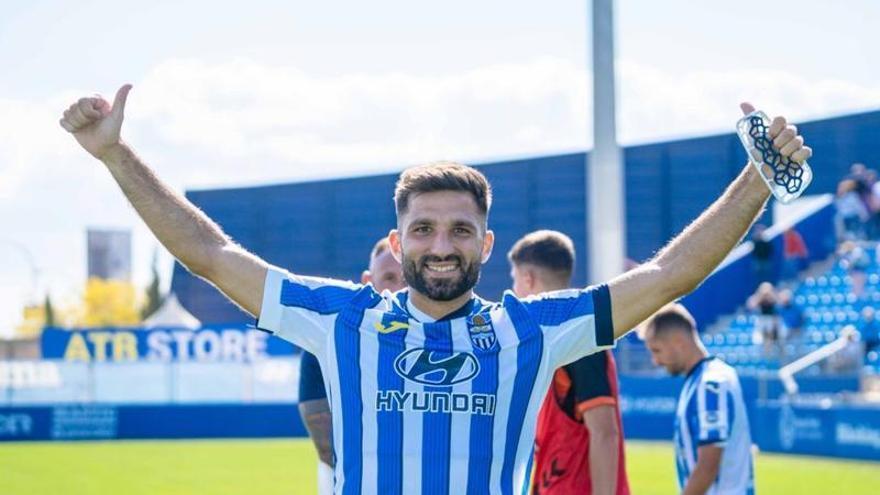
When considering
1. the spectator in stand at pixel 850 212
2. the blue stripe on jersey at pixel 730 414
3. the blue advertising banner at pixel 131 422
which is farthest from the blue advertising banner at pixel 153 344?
the blue stripe on jersey at pixel 730 414

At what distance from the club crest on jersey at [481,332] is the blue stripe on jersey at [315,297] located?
347mm

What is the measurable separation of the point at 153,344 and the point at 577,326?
31378 millimetres

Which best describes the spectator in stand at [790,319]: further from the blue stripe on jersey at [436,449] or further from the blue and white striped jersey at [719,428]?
the blue stripe on jersey at [436,449]

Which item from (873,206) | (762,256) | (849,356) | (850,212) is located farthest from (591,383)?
(762,256)

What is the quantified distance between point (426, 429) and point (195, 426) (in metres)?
28.6

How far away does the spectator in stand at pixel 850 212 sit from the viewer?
26734 millimetres

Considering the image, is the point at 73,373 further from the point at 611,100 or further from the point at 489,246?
the point at 489,246

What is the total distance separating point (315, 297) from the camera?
4.15 metres

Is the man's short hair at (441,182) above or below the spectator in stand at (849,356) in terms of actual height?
above

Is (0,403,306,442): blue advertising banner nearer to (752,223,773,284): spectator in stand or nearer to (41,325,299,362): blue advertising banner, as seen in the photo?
(41,325,299,362): blue advertising banner

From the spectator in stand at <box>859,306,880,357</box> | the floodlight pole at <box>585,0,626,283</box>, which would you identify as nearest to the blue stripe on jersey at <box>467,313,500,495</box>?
the floodlight pole at <box>585,0,626,283</box>

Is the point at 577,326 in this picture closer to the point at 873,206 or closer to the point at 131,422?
the point at 873,206

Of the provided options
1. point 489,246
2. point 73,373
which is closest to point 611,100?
point 489,246

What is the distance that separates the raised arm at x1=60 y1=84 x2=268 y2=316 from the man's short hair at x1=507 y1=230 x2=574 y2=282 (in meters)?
2.21
